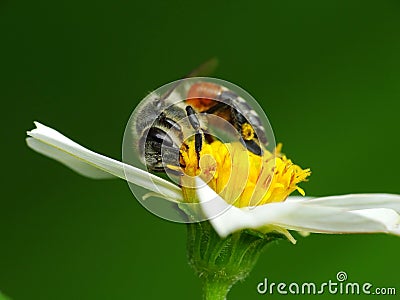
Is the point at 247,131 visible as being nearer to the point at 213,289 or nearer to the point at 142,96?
the point at 213,289

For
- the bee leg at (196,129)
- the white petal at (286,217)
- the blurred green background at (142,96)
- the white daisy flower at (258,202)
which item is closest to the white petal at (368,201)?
the white daisy flower at (258,202)

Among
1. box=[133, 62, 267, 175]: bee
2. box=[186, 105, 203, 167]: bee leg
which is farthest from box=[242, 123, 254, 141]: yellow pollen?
box=[186, 105, 203, 167]: bee leg

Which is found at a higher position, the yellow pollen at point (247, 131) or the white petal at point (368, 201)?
the yellow pollen at point (247, 131)

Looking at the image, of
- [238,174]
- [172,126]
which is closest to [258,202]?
[238,174]

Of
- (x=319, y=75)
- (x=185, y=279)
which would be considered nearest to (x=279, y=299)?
(x=185, y=279)

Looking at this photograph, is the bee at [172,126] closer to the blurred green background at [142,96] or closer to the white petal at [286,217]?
the white petal at [286,217]

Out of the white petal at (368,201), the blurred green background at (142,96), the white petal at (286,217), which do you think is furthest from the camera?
the blurred green background at (142,96)

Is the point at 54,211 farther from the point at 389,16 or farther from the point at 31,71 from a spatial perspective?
the point at 389,16

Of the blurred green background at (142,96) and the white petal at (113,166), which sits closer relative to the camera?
the white petal at (113,166)
